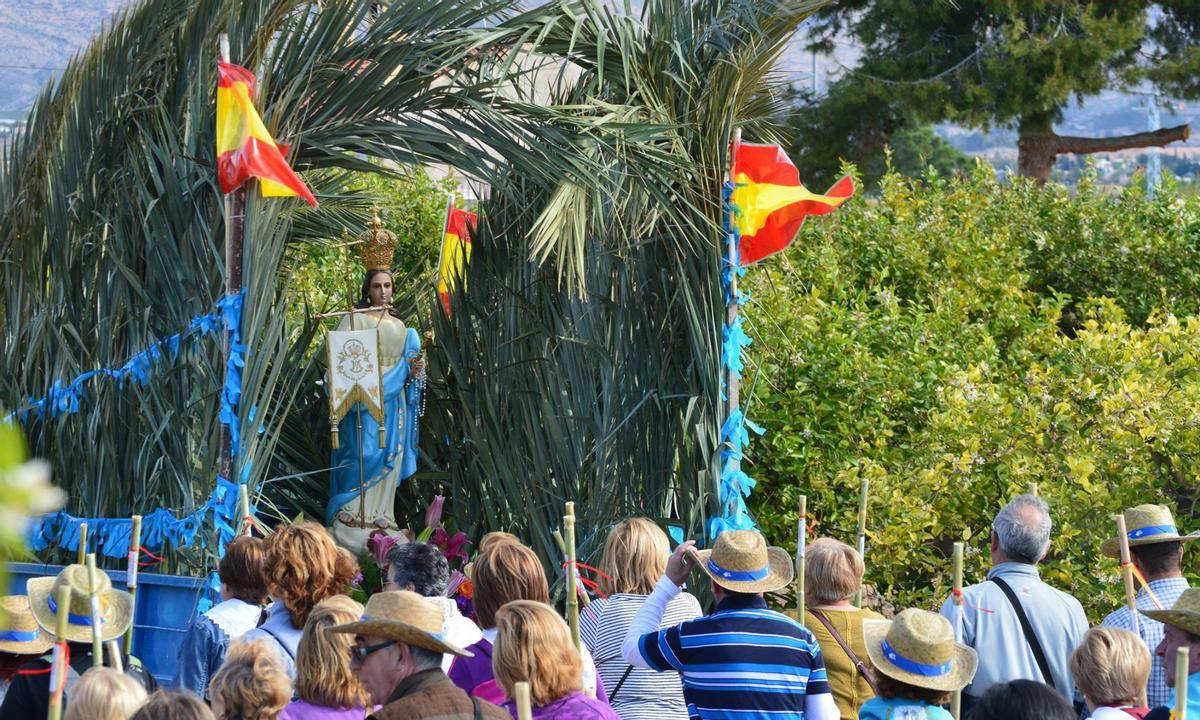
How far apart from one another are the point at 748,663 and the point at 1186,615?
1.16m

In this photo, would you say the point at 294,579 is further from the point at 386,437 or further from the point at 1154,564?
the point at 386,437

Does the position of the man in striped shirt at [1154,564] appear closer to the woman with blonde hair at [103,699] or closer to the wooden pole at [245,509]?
the woman with blonde hair at [103,699]

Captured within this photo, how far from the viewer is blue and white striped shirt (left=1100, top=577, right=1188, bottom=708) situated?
4684 mm

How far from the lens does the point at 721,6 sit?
7.82 meters

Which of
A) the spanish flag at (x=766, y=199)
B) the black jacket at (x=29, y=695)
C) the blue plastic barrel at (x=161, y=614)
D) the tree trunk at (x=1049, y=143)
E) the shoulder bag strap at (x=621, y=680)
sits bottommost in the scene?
the blue plastic barrel at (x=161, y=614)

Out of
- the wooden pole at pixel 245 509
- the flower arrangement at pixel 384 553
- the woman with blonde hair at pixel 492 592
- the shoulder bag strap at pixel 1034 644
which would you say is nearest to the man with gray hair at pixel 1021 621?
the shoulder bag strap at pixel 1034 644

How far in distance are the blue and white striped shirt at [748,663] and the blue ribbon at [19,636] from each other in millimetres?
1780

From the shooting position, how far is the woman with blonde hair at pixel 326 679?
12.8ft

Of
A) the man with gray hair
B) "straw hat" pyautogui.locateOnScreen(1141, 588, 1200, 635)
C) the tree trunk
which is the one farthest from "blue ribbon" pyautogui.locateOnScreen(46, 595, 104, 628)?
the tree trunk

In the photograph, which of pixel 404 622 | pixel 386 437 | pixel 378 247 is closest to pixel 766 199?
pixel 378 247

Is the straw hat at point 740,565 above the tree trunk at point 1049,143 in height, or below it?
below

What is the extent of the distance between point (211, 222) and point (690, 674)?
4.49m

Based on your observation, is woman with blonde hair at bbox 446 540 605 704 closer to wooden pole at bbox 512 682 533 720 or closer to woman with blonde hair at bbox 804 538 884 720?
woman with blonde hair at bbox 804 538 884 720

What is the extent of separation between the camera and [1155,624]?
4.91 m
